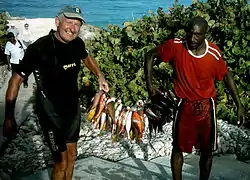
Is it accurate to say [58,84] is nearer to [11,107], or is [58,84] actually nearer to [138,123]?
[11,107]

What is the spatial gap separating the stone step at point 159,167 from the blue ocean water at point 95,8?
25753 millimetres

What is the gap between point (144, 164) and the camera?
5.66 m

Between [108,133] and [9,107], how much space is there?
11.0 feet

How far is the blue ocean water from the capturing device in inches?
1367

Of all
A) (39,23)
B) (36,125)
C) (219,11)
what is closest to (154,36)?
(219,11)

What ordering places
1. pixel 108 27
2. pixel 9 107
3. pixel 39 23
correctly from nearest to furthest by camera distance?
1. pixel 9 107
2. pixel 108 27
3. pixel 39 23

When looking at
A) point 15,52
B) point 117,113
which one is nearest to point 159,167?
point 117,113

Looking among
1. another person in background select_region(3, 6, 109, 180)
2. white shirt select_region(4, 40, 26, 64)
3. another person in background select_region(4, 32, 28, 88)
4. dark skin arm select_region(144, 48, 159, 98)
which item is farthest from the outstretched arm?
white shirt select_region(4, 40, 26, 64)

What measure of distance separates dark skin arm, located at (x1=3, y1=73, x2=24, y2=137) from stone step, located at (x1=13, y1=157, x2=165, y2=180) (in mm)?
1294

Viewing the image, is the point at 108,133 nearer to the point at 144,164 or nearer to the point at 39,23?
the point at 144,164

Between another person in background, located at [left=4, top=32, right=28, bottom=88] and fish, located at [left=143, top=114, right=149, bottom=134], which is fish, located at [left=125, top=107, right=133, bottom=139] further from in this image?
another person in background, located at [left=4, top=32, right=28, bottom=88]

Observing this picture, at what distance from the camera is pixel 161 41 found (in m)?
7.65

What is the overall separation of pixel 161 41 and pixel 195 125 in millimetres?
3381

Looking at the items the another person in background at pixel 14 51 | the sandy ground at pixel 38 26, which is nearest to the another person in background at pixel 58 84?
the another person in background at pixel 14 51
